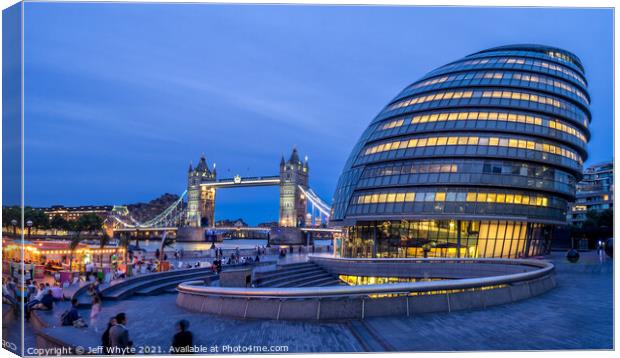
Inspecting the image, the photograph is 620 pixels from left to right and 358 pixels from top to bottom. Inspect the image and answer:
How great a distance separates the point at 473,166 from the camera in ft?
143

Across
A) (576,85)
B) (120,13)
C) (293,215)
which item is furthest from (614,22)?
(293,215)

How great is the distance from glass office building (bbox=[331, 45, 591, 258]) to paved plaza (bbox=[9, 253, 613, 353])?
2824cm

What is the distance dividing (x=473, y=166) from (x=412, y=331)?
3388 cm

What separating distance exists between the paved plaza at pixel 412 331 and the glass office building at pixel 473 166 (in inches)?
1112

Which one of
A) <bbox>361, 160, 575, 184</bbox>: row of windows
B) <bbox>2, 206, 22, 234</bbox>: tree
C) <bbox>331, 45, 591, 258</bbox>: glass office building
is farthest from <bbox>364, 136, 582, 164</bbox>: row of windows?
<bbox>2, 206, 22, 234</bbox>: tree

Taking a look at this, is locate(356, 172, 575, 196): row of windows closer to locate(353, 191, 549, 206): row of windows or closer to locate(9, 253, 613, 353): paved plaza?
locate(353, 191, 549, 206): row of windows

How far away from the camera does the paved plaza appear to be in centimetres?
1144

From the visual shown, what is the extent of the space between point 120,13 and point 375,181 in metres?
35.2

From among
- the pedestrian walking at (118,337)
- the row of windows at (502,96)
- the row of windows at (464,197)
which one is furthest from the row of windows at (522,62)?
the pedestrian walking at (118,337)

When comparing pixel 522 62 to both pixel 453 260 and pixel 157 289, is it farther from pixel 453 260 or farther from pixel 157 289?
pixel 157 289

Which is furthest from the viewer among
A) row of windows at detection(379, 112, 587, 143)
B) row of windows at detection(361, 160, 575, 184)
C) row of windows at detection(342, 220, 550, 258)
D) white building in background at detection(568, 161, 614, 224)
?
white building in background at detection(568, 161, 614, 224)

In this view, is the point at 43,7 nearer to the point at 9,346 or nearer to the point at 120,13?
the point at 120,13

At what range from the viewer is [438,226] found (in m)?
44.3

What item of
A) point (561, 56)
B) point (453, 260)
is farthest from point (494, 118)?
point (561, 56)
